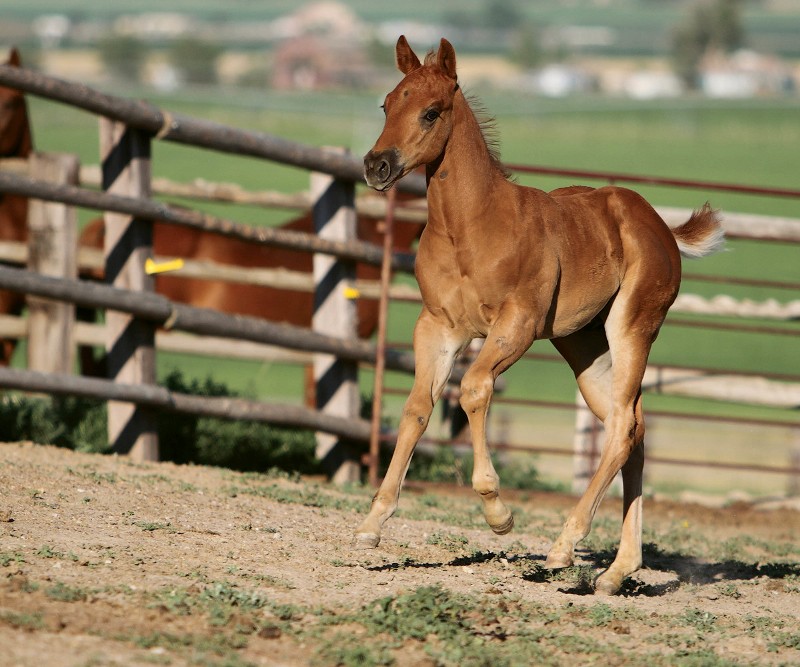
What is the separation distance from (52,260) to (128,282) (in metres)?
1.52

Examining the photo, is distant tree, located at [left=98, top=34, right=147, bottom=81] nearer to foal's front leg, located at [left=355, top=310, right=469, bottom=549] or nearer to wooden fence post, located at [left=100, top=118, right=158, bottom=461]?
wooden fence post, located at [left=100, top=118, right=158, bottom=461]

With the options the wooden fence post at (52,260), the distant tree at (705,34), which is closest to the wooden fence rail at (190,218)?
the wooden fence post at (52,260)

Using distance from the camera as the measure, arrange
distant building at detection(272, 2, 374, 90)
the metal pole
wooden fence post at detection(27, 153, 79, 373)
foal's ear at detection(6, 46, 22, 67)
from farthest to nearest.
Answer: distant building at detection(272, 2, 374, 90), foal's ear at detection(6, 46, 22, 67), wooden fence post at detection(27, 153, 79, 373), the metal pole

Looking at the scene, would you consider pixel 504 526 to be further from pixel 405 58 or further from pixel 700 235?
pixel 700 235

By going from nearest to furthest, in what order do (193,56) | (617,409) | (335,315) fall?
(617,409), (335,315), (193,56)

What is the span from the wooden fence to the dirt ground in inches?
25.4

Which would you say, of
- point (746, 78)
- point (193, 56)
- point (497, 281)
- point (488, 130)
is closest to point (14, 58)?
point (488, 130)

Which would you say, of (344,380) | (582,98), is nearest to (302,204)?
(344,380)

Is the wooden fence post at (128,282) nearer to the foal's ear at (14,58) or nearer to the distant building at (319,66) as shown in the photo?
the foal's ear at (14,58)

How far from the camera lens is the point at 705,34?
115062 mm

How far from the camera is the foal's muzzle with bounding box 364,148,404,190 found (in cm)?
494

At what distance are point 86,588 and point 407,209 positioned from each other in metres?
5.72

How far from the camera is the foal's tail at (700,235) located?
21.1 ft

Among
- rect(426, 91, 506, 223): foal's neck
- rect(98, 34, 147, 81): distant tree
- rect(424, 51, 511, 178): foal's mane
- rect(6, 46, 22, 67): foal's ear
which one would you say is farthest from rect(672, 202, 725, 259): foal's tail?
rect(98, 34, 147, 81): distant tree
